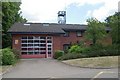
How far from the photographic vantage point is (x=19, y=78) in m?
20.7

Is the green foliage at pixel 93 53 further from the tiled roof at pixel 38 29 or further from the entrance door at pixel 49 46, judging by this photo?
the tiled roof at pixel 38 29

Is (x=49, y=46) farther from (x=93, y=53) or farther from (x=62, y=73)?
(x=62, y=73)

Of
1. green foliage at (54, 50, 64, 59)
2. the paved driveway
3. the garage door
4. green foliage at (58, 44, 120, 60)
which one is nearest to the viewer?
the paved driveway

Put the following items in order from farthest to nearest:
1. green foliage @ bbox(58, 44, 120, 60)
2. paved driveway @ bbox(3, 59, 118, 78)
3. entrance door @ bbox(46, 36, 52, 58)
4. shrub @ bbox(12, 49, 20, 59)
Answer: entrance door @ bbox(46, 36, 52, 58) < shrub @ bbox(12, 49, 20, 59) < green foliage @ bbox(58, 44, 120, 60) < paved driveway @ bbox(3, 59, 118, 78)

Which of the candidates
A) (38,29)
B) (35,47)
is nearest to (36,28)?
(38,29)

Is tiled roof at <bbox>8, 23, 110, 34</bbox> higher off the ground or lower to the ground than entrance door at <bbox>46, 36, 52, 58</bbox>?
higher

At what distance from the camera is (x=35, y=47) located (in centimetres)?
4603

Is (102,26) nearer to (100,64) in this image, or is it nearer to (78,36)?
(78,36)

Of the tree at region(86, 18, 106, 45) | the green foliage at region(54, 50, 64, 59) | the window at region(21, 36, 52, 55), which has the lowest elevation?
the green foliage at region(54, 50, 64, 59)

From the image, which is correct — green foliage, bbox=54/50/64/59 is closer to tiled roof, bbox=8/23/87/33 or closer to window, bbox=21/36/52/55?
window, bbox=21/36/52/55

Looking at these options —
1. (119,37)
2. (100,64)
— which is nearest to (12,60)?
(100,64)

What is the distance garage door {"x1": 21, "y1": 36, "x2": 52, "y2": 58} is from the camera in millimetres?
45812

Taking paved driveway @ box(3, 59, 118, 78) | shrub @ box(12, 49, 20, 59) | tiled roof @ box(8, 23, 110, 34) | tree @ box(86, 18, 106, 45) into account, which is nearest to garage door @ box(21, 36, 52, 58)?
tiled roof @ box(8, 23, 110, 34)

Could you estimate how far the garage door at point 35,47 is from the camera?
45812 millimetres
